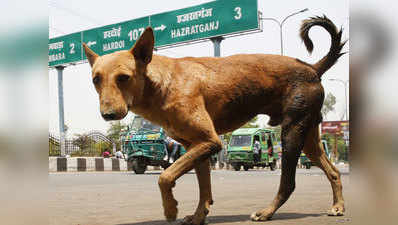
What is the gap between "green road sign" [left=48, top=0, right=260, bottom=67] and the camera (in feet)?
65.2

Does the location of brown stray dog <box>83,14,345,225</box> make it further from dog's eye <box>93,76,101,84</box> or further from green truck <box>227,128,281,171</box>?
green truck <box>227,128,281,171</box>

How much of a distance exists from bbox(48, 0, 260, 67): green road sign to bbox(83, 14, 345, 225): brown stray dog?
14.6 metres

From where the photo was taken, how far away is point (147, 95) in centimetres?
439

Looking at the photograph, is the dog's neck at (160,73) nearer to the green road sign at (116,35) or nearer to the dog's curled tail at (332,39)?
the dog's curled tail at (332,39)

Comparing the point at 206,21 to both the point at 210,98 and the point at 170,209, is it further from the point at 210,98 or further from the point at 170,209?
the point at 170,209

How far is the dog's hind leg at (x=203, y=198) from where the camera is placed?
459 centimetres

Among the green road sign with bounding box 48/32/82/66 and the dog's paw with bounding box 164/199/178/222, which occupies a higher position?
the green road sign with bounding box 48/32/82/66

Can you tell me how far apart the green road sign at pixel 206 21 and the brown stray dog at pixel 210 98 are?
1460 centimetres

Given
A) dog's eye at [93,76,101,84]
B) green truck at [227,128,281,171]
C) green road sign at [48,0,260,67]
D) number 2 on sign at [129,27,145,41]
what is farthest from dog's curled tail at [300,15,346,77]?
green truck at [227,128,281,171]

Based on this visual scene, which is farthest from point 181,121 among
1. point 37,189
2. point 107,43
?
point 107,43

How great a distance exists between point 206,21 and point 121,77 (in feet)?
57.1

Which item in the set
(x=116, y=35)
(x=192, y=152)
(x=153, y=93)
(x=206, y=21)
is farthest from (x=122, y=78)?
(x=116, y=35)

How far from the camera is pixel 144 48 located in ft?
14.2

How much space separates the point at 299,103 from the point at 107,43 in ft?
67.0
